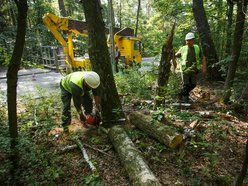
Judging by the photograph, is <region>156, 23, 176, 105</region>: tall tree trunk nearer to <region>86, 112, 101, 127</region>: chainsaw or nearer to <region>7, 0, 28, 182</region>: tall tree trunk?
<region>86, 112, 101, 127</region>: chainsaw

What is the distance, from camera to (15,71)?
2758 mm

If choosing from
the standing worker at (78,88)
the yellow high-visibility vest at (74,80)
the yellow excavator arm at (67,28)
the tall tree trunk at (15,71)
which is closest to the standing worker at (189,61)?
the standing worker at (78,88)

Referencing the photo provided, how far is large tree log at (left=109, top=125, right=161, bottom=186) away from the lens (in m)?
2.73

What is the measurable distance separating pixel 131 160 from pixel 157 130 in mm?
858

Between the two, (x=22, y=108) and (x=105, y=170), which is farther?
(x=22, y=108)

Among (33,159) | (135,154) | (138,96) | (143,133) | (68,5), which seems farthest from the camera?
(68,5)

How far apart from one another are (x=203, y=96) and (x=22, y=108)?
5185mm

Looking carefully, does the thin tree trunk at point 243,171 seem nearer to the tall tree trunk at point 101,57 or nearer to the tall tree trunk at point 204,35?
the tall tree trunk at point 101,57

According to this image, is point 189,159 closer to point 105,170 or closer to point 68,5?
point 105,170

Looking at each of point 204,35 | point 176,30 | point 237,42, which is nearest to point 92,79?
point 237,42

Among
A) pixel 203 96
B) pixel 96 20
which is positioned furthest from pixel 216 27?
pixel 96 20

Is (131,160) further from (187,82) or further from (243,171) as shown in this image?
(187,82)

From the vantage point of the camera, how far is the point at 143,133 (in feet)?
13.6

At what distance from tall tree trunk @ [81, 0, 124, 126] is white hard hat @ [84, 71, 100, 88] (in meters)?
0.24
